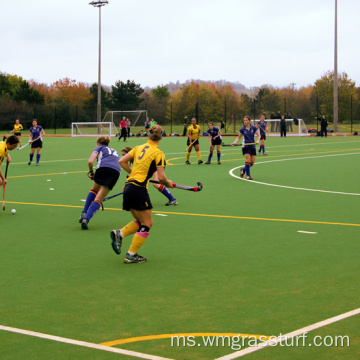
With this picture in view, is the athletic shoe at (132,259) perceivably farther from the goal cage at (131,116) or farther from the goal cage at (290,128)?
the goal cage at (131,116)

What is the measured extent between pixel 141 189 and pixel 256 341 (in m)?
3.69

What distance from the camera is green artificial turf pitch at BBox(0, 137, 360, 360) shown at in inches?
240

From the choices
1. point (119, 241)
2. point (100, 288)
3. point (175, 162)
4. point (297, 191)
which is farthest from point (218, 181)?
point (100, 288)

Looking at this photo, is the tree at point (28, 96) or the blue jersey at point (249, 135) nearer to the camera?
the blue jersey at point (249, 135)

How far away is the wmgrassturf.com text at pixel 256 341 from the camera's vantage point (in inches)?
225

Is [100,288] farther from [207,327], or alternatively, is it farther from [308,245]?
[308,245]

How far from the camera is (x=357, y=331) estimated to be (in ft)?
19.8

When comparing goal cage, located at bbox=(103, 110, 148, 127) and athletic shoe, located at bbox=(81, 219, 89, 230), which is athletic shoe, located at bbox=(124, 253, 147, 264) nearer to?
athletic shoe, located at bbox=(81, 219, 89, 230)

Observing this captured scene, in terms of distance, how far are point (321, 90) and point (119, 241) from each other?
8583 cm

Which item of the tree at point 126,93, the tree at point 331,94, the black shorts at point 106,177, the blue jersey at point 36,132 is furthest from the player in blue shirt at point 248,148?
the tree at point 126,93

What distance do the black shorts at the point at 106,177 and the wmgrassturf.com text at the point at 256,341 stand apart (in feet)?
21.8

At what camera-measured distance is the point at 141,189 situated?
899cm

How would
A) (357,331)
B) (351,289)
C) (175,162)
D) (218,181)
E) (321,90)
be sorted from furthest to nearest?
(321,90), (175,162), (218,181), (351,289), (357,331)

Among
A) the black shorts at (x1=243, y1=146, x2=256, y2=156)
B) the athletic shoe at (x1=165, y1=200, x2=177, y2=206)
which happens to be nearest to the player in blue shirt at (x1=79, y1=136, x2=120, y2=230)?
the athletic shoe at (x1=165, y1=200, x2=177, y2=206)
